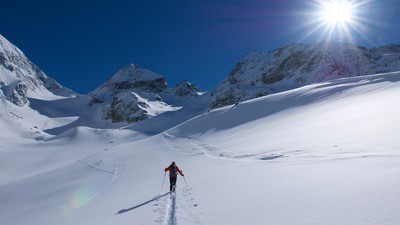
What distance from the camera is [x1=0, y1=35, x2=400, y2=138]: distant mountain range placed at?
113m

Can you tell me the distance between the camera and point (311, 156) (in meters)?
10.7

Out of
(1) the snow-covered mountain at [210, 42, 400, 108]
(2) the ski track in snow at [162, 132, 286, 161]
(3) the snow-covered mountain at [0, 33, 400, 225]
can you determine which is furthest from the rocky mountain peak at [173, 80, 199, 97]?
(2) the ski track in snow at [162, 132, 286, 161]

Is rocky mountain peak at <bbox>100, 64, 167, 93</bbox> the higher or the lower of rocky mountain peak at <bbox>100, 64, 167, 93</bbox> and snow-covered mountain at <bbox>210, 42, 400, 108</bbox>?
the higher

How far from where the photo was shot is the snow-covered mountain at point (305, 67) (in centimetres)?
11144

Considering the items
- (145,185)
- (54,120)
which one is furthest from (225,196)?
(54,120)

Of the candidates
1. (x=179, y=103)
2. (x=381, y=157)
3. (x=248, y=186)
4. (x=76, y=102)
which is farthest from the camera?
(x=76, y=102)

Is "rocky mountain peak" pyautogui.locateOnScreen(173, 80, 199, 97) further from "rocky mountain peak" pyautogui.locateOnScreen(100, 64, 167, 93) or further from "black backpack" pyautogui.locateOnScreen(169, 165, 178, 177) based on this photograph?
"black backpack" pyautogui.locateOnScreen(169, 165, 178, 177)

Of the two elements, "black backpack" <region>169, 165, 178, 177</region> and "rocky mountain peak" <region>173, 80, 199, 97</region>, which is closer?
"black backpack" <region>169, 165, 178, 177</region>

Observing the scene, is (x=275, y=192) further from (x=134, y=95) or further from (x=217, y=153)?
(x=134, y=95)

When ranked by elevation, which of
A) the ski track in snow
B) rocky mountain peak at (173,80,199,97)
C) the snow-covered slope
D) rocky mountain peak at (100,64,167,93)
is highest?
rocky mountain peak at (100,64,167,93)

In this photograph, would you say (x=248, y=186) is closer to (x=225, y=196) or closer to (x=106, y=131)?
(x=225, y=196)

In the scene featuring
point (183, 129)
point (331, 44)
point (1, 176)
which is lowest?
point (1, 176)

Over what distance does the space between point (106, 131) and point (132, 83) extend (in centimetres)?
12921

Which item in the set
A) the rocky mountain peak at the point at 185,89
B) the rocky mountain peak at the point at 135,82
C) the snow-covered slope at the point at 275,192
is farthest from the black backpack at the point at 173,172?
Answer: the rocky mountain peak at the point at 135,82
